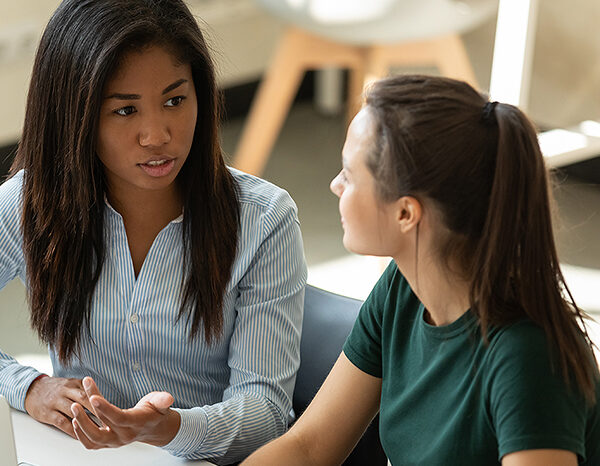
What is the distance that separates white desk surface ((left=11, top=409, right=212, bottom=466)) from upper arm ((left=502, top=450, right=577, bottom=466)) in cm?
40

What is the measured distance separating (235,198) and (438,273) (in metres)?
0.43

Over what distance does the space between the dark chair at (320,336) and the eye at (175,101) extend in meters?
0.37

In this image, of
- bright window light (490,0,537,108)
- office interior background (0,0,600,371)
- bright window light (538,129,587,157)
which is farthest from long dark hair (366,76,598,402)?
bright window light (538,129,587,157)

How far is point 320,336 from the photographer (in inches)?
55.9

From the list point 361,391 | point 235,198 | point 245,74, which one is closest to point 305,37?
point 245,74

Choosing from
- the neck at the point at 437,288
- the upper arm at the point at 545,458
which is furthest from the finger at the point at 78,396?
the upper arm at the point at 545,458

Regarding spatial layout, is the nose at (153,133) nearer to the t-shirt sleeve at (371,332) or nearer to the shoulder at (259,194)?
the shoulder at (259,194)

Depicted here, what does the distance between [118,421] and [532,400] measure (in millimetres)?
435

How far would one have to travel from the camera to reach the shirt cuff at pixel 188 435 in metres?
1.16

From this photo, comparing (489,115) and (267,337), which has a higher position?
(489,115)

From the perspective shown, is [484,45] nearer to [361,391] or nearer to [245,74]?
[245,74]

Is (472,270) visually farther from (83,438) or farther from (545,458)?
(83,438)

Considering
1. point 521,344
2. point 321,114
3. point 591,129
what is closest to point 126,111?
point 521,344

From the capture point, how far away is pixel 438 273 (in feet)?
3.37
